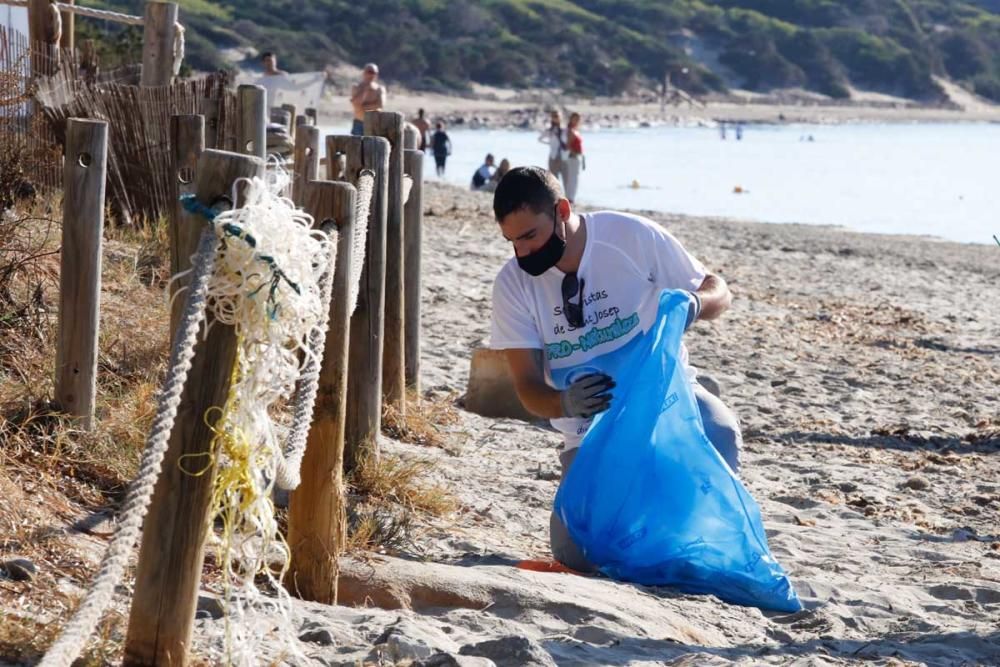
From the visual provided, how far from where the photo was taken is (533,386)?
4.92 meters

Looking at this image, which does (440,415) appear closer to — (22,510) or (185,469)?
(22,510)

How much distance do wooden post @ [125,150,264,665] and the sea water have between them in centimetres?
2345

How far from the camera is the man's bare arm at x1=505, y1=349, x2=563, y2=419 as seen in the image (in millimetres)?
4820

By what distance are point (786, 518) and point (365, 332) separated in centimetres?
199

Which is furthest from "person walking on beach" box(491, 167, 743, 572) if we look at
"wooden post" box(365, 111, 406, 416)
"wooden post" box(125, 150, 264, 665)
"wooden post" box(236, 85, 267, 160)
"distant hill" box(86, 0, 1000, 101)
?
"distant hill" box(86, 0, 1000, 101)

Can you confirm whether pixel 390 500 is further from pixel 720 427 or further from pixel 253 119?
pixel 253 119

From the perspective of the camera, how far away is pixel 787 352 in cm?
980

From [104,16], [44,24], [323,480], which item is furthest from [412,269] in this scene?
[104,16]

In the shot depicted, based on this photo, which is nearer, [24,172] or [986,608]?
[986,608]

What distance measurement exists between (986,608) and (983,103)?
10852 cm

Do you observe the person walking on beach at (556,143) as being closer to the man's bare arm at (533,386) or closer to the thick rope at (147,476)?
the man's bare arm at (533,386)

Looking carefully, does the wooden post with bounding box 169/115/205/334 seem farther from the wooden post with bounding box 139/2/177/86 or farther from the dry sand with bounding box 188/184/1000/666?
the wooden post with bounding box 139/2/177/86

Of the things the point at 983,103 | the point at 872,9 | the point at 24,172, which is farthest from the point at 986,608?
the point at 872,9

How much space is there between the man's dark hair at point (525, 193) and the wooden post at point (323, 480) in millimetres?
659
